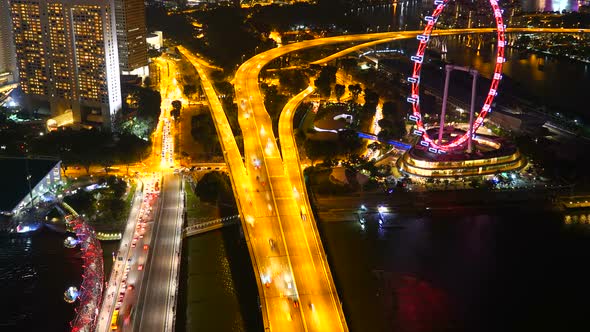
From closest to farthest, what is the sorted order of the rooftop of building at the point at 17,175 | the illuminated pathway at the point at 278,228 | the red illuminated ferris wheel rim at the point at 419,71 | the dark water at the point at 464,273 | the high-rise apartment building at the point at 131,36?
the illuminated pathway at the point at 278,228 → the dark water at the point at 464,273 → the rooftop of building at the point at 17,175 → the red illuminated ferris wheel rim at the point at 419,71 → the high-rise apartment building at the point at 131,36

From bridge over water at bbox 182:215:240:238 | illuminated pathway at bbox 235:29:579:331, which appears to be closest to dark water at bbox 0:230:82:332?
bridge over water at bbox 182:215:240:238

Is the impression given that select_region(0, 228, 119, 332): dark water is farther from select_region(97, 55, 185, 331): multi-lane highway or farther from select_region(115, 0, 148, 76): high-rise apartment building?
select_region(115, 0, 148, 76): high-rise apartment building

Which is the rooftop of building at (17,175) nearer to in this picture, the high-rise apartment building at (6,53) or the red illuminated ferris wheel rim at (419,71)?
the red illuminated ferris wheel rim at (419,71)

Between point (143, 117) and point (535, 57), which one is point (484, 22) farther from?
point (143, 117)

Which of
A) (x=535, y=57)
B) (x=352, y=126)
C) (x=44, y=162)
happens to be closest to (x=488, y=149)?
(x=352, y=126)

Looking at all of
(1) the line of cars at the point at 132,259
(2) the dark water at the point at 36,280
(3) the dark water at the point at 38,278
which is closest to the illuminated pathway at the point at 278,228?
(1) the line of cars at the point at 132,259

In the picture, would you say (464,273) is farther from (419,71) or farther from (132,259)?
(132,259)
